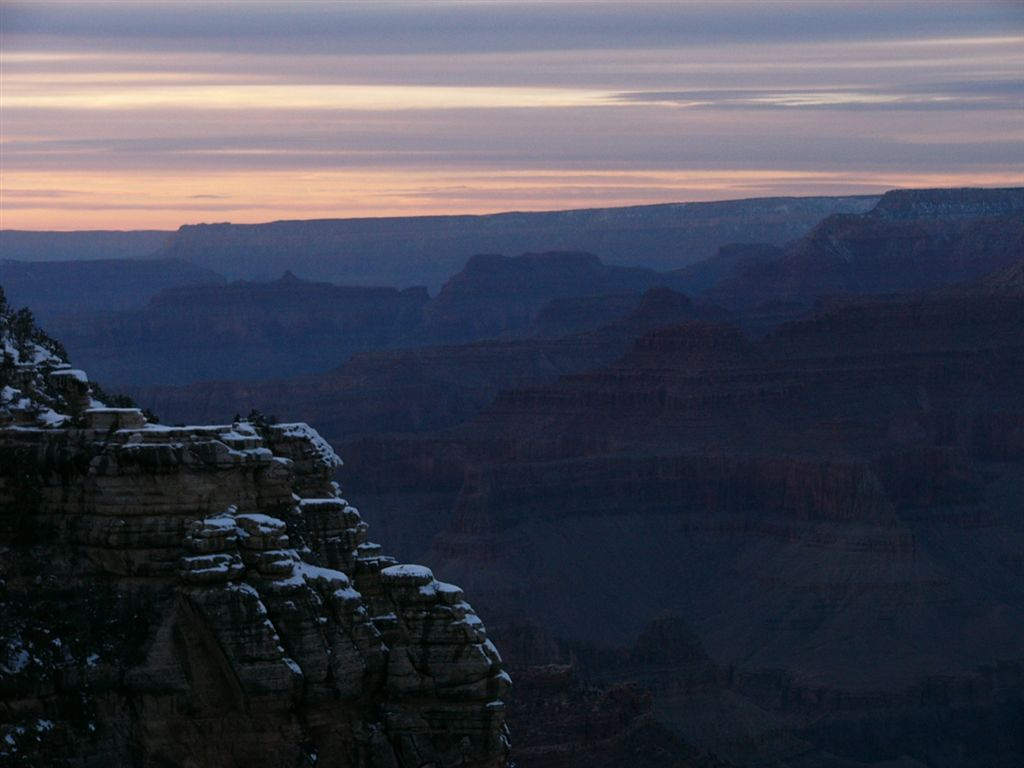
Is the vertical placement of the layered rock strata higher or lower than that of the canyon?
lower

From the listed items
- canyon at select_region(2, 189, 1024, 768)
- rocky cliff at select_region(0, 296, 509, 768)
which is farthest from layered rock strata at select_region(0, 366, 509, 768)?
canyon at select_region(2, 189, 1024, 768)

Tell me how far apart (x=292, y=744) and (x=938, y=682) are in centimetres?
9523

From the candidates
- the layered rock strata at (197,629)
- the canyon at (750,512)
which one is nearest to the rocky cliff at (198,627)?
the layered rock strata at (197,629)

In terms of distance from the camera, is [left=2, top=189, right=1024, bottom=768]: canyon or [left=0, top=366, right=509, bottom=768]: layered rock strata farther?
[left=2, top=189, right=1024, bottom=768]: canyon

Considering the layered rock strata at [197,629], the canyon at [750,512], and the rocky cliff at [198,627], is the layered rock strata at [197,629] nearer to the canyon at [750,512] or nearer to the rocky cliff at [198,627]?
the rocky cliff at [198,627]

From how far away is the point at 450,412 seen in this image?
194125mm

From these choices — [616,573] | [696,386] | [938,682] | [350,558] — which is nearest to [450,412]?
[696,386]

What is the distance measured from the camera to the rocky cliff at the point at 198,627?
2225 centimetres

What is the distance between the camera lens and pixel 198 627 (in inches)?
880

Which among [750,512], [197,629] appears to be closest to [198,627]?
[197,629]

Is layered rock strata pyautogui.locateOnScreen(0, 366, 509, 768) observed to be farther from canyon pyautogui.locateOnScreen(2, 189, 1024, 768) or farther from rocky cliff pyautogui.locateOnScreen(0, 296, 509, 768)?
canyon pyautogui.locateOnScreen(2, 189, 1024, 768)

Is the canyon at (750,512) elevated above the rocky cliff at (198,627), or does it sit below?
above

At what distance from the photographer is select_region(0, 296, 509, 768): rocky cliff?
22250mm

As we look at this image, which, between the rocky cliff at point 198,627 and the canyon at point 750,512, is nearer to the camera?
the rocky cliff at point 198,627
